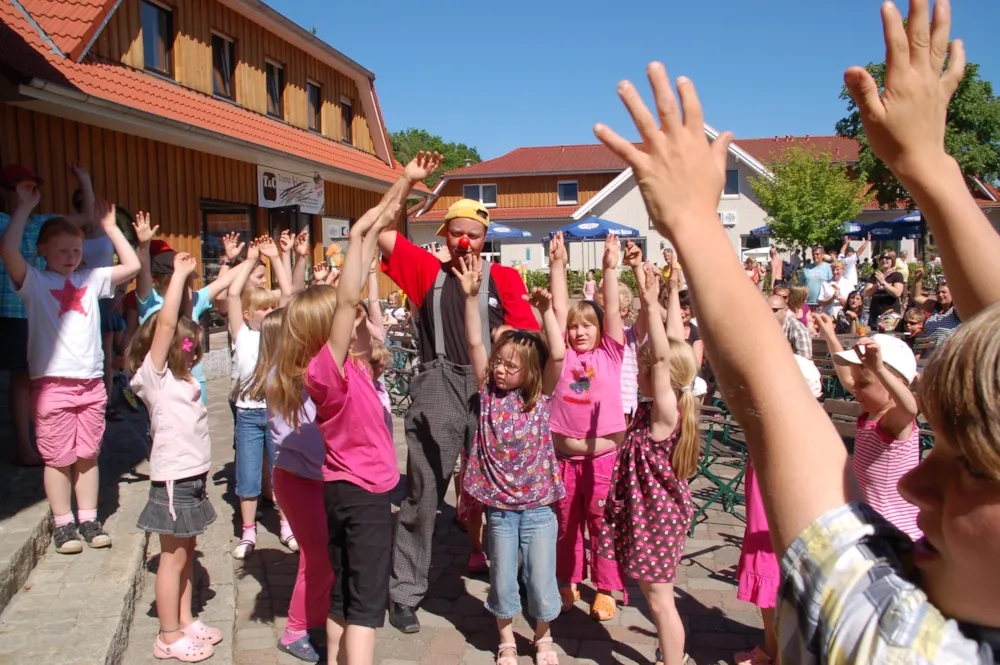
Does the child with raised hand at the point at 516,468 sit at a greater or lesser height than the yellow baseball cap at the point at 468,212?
lesser

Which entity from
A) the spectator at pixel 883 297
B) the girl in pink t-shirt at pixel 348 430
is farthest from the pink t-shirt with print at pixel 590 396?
the spectator at pixel 883 297

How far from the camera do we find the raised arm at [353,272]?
3.16m

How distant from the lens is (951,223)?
131 cm

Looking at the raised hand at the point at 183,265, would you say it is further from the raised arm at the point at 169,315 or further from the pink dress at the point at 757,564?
the pink dress at the point at 757,564

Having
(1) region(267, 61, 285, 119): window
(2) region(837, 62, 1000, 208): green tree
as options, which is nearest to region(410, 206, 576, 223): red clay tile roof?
(2) region(837, 62, 1000, 208): green tree

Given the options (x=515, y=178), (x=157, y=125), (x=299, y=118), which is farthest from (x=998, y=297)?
(x=515, y=178)

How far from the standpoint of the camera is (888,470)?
3.15m

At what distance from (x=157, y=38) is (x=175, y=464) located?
1158 cm

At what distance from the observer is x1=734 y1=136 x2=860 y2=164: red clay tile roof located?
44.9 m

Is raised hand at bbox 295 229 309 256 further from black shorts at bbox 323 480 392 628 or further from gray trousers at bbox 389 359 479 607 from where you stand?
black shorts at bbox 323 480 392 628

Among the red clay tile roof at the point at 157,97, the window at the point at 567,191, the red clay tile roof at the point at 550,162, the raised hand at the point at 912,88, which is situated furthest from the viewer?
the window at the point at 567,191

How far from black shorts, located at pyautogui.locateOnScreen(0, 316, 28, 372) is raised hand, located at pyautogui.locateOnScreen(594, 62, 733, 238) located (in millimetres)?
5202

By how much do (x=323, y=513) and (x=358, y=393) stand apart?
826 mm

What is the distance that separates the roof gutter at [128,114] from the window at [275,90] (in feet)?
5.39
